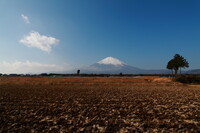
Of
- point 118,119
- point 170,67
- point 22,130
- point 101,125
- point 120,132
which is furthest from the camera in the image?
point 170,67

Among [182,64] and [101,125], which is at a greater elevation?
[182,64]

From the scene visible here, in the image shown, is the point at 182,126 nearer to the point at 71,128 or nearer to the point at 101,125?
the point at 101,125

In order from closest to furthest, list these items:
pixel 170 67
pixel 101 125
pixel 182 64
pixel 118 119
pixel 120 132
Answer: pixel 120 132 → pixel 101 125 → pixel 118 119 → pixel 182 64 → pixel 170 67

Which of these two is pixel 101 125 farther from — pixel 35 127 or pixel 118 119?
pixel 35 127

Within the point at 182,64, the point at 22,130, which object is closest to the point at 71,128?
the point at 22,130

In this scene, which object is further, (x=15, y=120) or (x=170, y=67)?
(x=170, y=67)

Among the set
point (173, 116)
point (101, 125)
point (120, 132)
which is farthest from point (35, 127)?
point (173, 116)

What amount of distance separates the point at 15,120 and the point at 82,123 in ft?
15.4

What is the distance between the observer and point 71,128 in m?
7.41

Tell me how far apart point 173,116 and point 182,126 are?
1807 millimetres

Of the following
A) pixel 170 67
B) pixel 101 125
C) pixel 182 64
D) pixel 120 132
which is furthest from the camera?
pixel 170 67

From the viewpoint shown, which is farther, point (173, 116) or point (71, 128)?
point (173, 116)

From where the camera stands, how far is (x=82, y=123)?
26.9 ft

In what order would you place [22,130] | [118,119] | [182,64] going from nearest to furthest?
1. [22,130]
2. [118,119]
3. [182,64]
